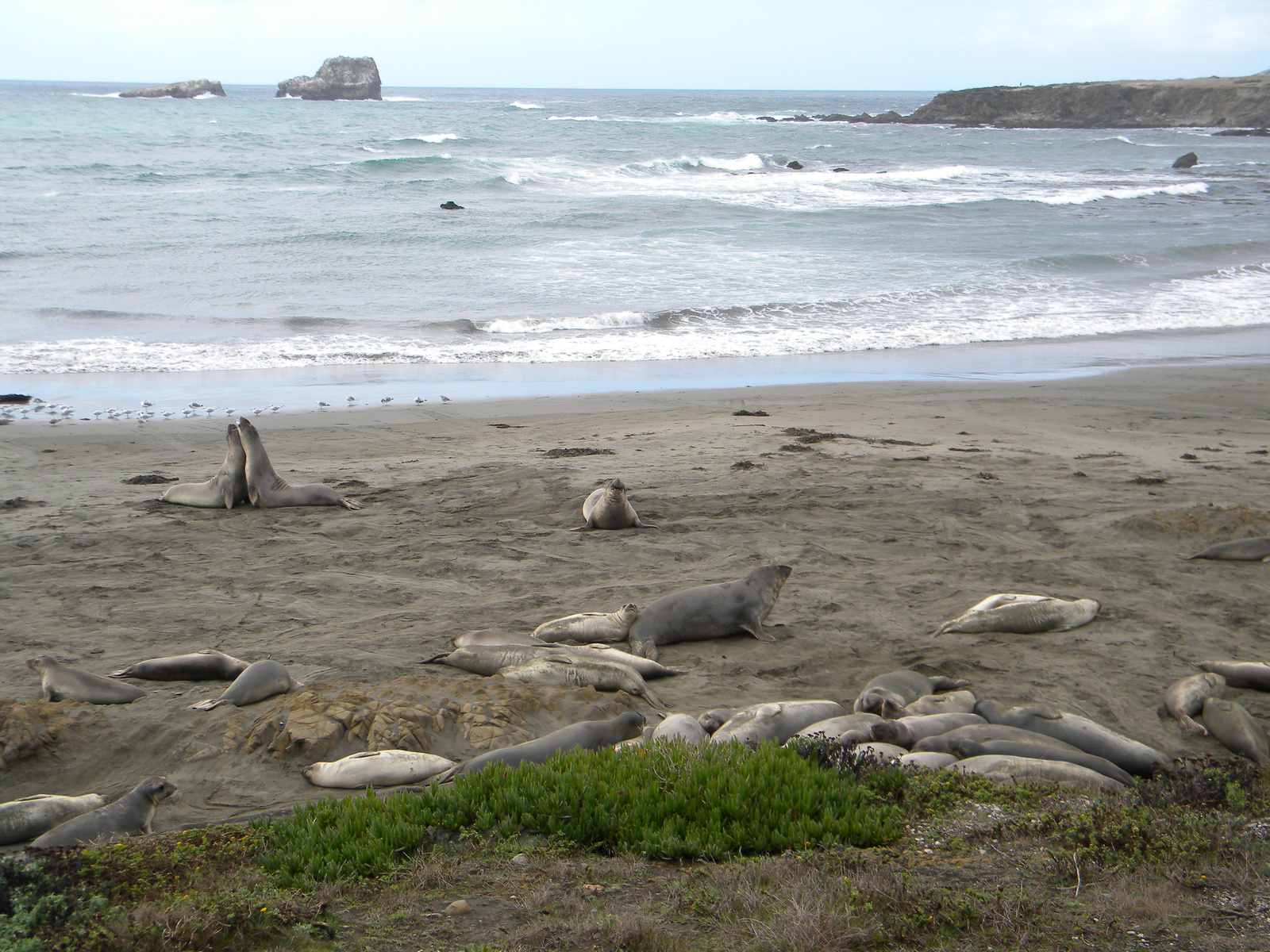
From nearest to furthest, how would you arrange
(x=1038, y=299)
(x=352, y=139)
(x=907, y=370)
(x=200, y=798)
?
1. (x=200, y=798)
2. (x=907, y=370)
3. (x=1038, y=299)
4. (x=352, y=139)

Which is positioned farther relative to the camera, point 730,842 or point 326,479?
point 326,479

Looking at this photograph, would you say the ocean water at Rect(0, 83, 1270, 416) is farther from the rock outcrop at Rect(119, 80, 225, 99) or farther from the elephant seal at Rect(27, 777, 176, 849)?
the rock outcrop at Rect(119, 80, 225, 99)

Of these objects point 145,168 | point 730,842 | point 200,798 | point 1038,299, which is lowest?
point 200,798

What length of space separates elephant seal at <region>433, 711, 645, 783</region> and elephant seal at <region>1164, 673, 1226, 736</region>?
8.68 ft

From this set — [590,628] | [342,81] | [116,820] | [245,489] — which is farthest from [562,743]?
[342,81]

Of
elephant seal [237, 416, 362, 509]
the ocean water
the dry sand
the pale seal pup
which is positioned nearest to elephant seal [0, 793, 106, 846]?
the dry sand

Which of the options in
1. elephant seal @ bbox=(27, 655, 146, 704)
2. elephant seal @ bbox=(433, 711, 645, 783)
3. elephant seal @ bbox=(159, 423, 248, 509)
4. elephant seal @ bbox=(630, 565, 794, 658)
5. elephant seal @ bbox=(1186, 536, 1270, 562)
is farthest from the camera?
elephant seal @ bbox=(159, 423, 248, 509)

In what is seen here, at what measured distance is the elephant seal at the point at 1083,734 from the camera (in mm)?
4254

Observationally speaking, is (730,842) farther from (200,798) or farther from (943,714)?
(200,798)

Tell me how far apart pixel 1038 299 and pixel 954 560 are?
48.6 ft

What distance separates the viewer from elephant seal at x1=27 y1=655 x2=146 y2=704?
4.61 m

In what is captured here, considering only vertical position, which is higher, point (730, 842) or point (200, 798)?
point (730, 842)

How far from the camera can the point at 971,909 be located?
278cm

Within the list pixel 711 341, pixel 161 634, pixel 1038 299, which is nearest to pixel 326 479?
pixel 161 634
